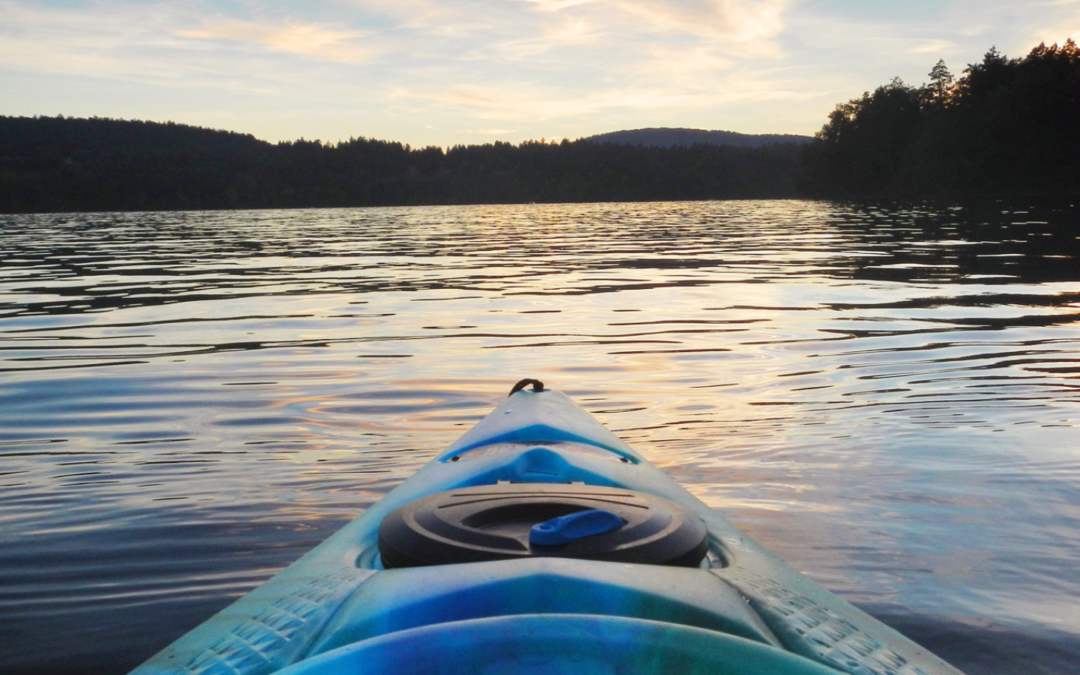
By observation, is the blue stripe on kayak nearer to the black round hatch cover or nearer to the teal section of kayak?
the black round hatch cover

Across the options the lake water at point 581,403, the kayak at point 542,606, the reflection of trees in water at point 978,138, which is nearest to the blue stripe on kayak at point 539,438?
the lake water at point 581,403

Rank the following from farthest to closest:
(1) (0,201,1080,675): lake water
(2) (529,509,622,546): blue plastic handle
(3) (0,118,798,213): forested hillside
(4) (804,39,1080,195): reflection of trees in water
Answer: (3) (0,118,798,213): forested hillside, (4) (804,39,1080,195): reflection of trees in water, (1) (0,201,1080,675): lake water, (2) (529,509,622,546): blue plastic handle

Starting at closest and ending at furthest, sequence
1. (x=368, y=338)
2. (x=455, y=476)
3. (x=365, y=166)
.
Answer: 1. (x=455, y=476)
2. (x=368, y=338)
3. (x=365, y=166)

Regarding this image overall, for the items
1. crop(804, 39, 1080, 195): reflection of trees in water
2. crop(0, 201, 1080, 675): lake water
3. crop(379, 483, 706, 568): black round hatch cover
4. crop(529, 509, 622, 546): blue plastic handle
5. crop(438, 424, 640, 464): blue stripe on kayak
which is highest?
crop(804, 39, 1080, 195): reflection of trees in water

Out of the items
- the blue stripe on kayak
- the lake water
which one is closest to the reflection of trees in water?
the lake water

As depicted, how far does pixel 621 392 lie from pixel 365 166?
110m

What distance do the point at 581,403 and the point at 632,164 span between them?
108 m

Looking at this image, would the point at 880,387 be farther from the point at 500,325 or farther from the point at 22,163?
the point at 22,163

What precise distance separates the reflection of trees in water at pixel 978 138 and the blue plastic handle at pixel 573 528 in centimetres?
6312

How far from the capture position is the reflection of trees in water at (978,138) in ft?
181

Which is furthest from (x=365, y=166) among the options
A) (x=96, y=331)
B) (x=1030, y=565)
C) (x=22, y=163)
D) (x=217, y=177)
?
(x=1030, y=565)

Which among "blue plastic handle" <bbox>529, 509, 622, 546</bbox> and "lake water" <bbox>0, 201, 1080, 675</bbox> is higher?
"blue plastic handle" <bbox>529, 509, 622, 546</bbox>

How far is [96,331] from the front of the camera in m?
8.65

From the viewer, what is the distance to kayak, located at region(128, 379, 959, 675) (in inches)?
45.4
